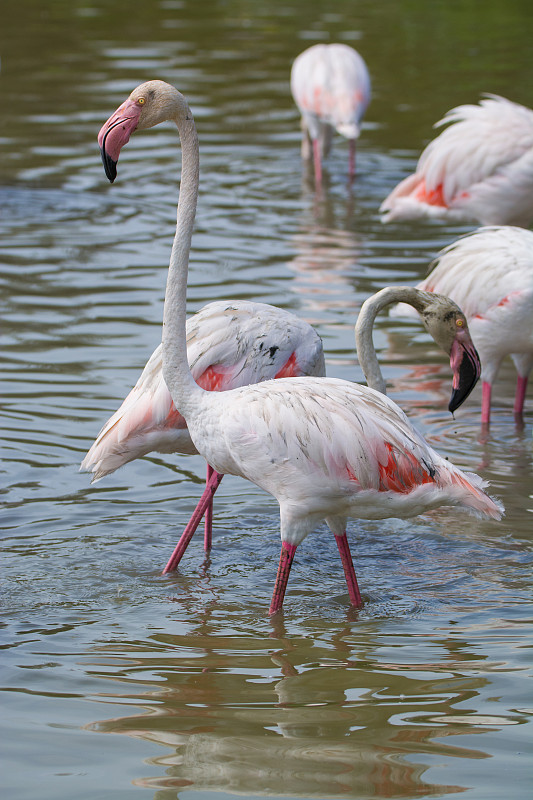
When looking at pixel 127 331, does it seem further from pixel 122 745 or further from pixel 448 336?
pixel 122 745

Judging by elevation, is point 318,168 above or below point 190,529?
above

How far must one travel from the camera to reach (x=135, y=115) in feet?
14.0

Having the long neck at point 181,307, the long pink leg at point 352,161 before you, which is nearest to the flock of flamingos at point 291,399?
the long neck at point 181,307

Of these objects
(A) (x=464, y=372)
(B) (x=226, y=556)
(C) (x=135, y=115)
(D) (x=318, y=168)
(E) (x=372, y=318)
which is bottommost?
(B) (x=226, y=556)

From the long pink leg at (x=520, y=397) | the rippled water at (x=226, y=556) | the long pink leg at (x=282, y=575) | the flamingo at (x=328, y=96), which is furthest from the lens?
the flamingo at (x=328, y=96)

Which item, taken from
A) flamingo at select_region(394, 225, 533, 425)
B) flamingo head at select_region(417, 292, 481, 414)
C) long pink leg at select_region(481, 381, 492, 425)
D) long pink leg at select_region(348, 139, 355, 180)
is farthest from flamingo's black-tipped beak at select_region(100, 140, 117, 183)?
long pink leg at select_region(348, 139, 355, 180)

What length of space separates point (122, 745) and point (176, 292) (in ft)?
5.25

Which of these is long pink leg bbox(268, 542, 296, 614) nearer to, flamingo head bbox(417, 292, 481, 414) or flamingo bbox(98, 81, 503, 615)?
flamingo bbox(98, 81, 503, 615)

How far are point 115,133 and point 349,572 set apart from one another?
178 centimetres

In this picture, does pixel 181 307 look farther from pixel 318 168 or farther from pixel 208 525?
pixel 318 168

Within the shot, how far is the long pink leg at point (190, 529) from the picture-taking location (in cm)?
505

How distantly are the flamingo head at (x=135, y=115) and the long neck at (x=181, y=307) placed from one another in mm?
92

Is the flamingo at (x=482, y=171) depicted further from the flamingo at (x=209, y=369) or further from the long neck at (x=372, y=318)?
the flamingo at (x=209, y=369)

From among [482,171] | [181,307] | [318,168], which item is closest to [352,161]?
[318,168]
